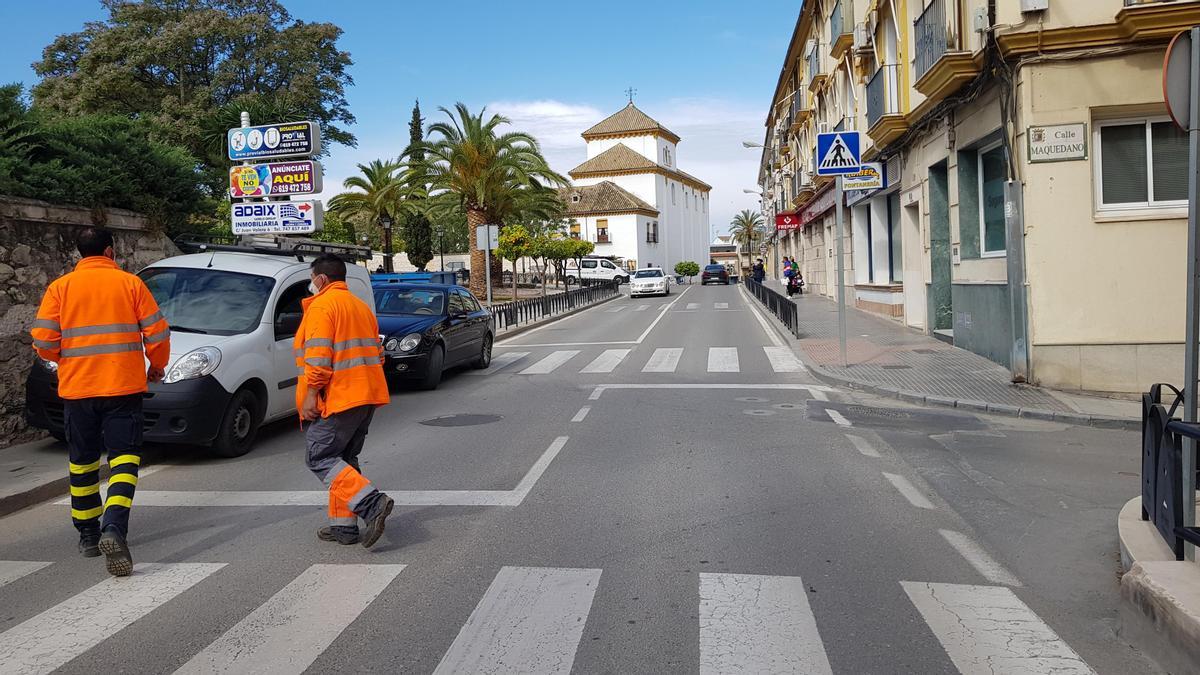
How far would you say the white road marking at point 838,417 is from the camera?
9609 mm

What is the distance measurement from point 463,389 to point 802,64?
30768 mm

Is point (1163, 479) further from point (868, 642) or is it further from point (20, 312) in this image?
point (20, 312)

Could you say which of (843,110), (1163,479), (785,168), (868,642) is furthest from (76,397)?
(785,168)

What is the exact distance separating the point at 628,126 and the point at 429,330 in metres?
87.7

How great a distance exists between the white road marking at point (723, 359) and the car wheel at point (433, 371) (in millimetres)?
4311

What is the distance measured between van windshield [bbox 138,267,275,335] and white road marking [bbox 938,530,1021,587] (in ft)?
20.9

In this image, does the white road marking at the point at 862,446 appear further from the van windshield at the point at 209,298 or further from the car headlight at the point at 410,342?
the car headlight at the point at 410,342

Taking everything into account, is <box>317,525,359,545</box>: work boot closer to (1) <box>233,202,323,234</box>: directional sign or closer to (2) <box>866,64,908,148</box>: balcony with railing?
(1) <box>233,202,323,234</box>: directional sign

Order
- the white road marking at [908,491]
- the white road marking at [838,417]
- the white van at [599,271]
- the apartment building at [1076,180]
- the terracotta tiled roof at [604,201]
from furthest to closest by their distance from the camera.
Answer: the terracotta tiled roof at [604,201], the white van at [599,271], the apartment building at [1076,180], the white road marking at [838,417], the white road marking at [908,491]

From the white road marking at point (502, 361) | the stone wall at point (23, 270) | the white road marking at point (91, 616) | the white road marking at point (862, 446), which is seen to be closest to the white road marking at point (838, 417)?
the white road marking at point (862, 446)

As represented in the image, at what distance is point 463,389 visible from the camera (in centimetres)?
1284

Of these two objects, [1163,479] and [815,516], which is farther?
[815,516]

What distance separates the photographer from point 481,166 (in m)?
34.1

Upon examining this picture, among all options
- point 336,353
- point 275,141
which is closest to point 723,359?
point 275,141
